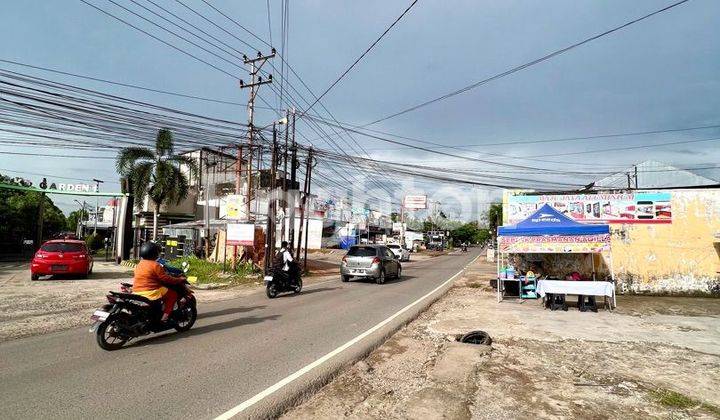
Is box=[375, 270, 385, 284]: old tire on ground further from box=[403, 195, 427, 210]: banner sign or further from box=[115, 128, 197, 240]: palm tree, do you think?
box=[403, 195, 427, 210]: banner sign

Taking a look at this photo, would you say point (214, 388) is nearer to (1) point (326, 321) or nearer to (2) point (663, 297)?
(1) point (326, 321)

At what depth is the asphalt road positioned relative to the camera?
450cm

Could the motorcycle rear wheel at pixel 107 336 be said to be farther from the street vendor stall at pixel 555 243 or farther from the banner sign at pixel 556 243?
the banner sign at pixel 556 243

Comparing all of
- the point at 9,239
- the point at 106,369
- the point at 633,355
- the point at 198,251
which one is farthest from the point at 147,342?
the point at 9,239

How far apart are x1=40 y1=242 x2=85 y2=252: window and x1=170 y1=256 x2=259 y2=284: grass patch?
172 inches

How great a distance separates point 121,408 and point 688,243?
57.4ft

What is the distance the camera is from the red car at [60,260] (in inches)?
657

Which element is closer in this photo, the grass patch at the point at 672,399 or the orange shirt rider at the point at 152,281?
the grass patch at the point at 672,399

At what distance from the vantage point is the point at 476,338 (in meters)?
7.93

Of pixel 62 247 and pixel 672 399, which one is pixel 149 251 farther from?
pixel 62 247

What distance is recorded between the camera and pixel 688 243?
15102 millimetres

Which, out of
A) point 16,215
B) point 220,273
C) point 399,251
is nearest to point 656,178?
point 399,251

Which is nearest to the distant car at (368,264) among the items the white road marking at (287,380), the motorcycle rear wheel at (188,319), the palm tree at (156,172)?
the white road marking at (287,380)

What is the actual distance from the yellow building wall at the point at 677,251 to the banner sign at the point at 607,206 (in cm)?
29
